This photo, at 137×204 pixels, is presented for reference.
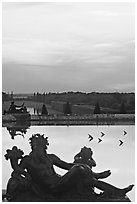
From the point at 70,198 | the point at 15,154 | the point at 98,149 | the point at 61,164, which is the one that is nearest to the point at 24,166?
the point at 15,154

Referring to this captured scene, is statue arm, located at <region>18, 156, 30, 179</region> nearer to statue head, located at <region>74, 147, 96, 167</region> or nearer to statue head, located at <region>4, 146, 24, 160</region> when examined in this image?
statue head, located at <region>4, 146, 24, 160</region>

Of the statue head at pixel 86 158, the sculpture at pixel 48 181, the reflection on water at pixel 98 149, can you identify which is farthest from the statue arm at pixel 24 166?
the reflection on water at pixel 98 149

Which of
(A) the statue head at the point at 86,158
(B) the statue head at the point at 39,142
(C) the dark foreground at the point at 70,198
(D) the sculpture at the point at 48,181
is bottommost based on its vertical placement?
(C) the dark foreground at the point at 70,198

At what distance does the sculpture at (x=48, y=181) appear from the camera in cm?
265

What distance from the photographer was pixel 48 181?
2678 millimetres

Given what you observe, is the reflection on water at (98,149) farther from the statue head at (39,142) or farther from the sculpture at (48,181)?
the statue head at (39,142)

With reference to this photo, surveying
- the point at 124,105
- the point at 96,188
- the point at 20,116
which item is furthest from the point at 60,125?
the point at 96,188

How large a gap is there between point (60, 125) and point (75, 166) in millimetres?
4775

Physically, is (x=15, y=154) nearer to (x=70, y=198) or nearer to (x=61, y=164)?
(x=61, y=164)

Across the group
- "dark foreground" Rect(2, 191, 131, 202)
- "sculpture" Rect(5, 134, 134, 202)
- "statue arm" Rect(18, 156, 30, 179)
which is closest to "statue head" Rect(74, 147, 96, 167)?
"sculpture" Rect(5, 134, 134, 202)

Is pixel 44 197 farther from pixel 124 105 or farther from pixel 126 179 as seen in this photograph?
pixel 124 105

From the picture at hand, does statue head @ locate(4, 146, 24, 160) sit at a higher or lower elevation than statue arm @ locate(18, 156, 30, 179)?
higher

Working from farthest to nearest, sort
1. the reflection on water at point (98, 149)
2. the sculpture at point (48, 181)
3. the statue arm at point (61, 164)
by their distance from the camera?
the reflection on water at point (98, 149) < the statue arm at point (61, 164) < the sculpture at point (48, 181)

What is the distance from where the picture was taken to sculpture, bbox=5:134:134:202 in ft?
8.70
